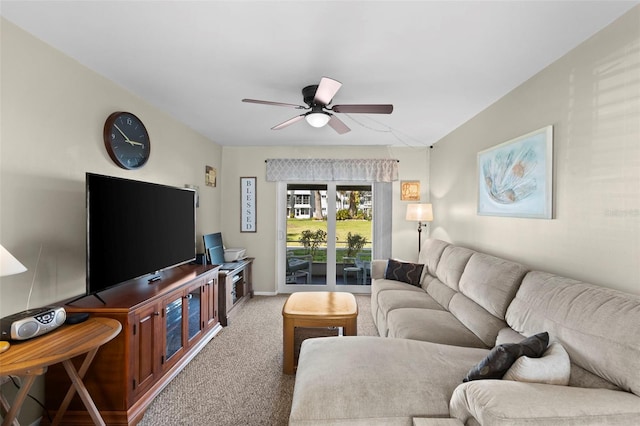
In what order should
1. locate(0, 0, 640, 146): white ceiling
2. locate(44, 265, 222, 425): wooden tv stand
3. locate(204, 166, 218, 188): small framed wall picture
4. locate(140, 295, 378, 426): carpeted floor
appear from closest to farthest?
locate(0, 0, 640, 146): white ceiling
locate(44, 265, 222, 425): wooden tv stand
locate(140, 295, 378, 426): carpeted floor
locate(204, 166, 218, 188): small framed wall picture

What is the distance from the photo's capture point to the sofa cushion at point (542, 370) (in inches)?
50.4

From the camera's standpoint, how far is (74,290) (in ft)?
6.90

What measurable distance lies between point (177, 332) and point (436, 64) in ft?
9.99

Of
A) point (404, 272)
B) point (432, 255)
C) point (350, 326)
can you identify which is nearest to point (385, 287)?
point (404, 272)

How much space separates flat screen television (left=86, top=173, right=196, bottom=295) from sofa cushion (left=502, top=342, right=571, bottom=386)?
7.95 feet

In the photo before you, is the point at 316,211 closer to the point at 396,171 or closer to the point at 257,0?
the point at 396,171

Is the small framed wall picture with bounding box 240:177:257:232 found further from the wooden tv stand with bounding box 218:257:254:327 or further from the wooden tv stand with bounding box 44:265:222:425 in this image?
the wooden tv stand with bounding box 44:265:222:425

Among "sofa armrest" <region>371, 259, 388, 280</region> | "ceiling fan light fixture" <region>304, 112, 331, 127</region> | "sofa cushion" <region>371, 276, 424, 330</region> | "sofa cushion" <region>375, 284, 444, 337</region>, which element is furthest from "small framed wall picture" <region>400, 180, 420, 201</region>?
"ceiling fan light fixture" <region>304, 112, 331, 127</region>

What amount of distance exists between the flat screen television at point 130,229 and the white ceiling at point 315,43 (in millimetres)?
896

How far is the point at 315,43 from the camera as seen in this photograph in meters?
1.86

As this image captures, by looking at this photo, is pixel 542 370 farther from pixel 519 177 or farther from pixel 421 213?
pixel 421 213

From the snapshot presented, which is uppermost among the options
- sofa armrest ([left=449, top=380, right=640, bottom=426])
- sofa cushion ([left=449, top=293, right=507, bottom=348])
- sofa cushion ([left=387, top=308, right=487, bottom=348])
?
sofa armrest ([left=449, top=380, right=640, bottom=426])

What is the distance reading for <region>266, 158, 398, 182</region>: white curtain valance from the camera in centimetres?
468

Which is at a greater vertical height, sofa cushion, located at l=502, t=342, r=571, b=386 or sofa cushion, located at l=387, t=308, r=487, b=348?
sofa cushion, located at l=502, t=342, r=571, b=386
